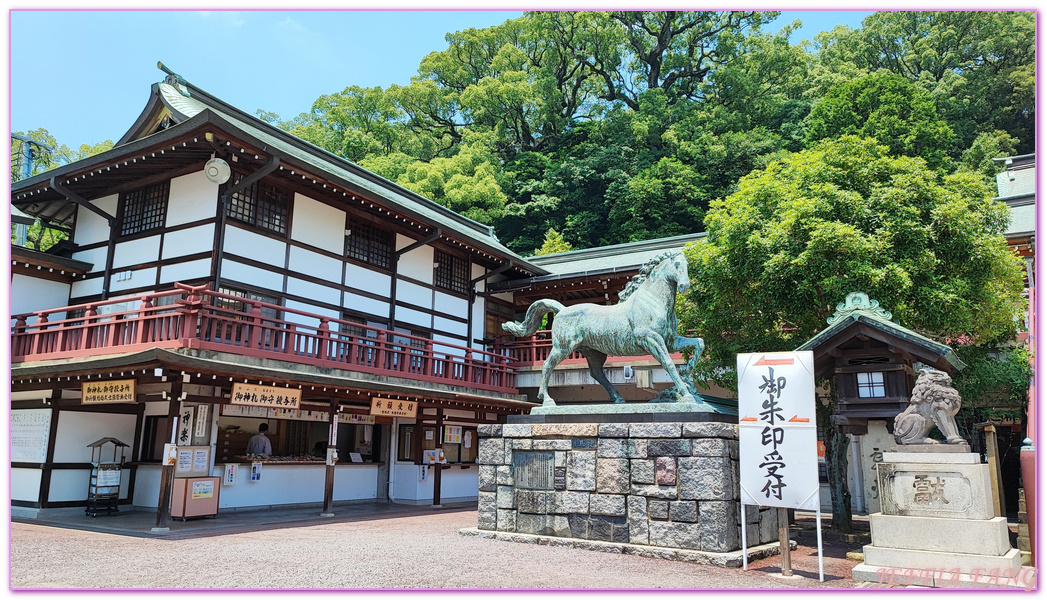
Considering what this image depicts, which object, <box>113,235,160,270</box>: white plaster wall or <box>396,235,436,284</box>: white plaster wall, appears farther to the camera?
Answer: <box>396,235,436,284</box>: white plaster wall

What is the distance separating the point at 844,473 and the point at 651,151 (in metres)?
25.9

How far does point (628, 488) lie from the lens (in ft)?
26.9

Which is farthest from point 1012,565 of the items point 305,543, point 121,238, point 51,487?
point 121,238

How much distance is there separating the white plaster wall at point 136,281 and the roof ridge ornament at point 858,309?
12.5 m

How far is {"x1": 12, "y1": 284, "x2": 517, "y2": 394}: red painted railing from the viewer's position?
10758mm

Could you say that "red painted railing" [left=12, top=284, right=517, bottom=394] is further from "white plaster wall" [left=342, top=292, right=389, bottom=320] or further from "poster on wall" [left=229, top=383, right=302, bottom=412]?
"white plaster wall" [left=342, top=292, right=389, bottom=320]

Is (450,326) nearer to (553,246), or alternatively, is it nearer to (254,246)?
(254,246)

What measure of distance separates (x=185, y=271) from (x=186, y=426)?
9.87 ft

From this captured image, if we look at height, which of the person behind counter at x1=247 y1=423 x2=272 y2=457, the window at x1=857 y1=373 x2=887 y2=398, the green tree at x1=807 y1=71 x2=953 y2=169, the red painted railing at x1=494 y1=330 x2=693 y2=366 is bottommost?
the person behind counter at x1=247 y1=423 x2=272 y2=457

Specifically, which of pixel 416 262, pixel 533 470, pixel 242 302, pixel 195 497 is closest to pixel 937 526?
pixel 533 470

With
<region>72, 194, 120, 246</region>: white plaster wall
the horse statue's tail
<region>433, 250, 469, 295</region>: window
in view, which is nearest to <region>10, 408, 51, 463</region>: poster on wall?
<region>72, 194, 120, 246</region>: white plaster wall

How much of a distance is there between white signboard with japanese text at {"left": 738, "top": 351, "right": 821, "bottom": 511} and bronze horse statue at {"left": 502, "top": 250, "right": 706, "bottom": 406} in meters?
1.29

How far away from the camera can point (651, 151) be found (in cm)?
3512

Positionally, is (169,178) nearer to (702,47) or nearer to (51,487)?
(51,487)
